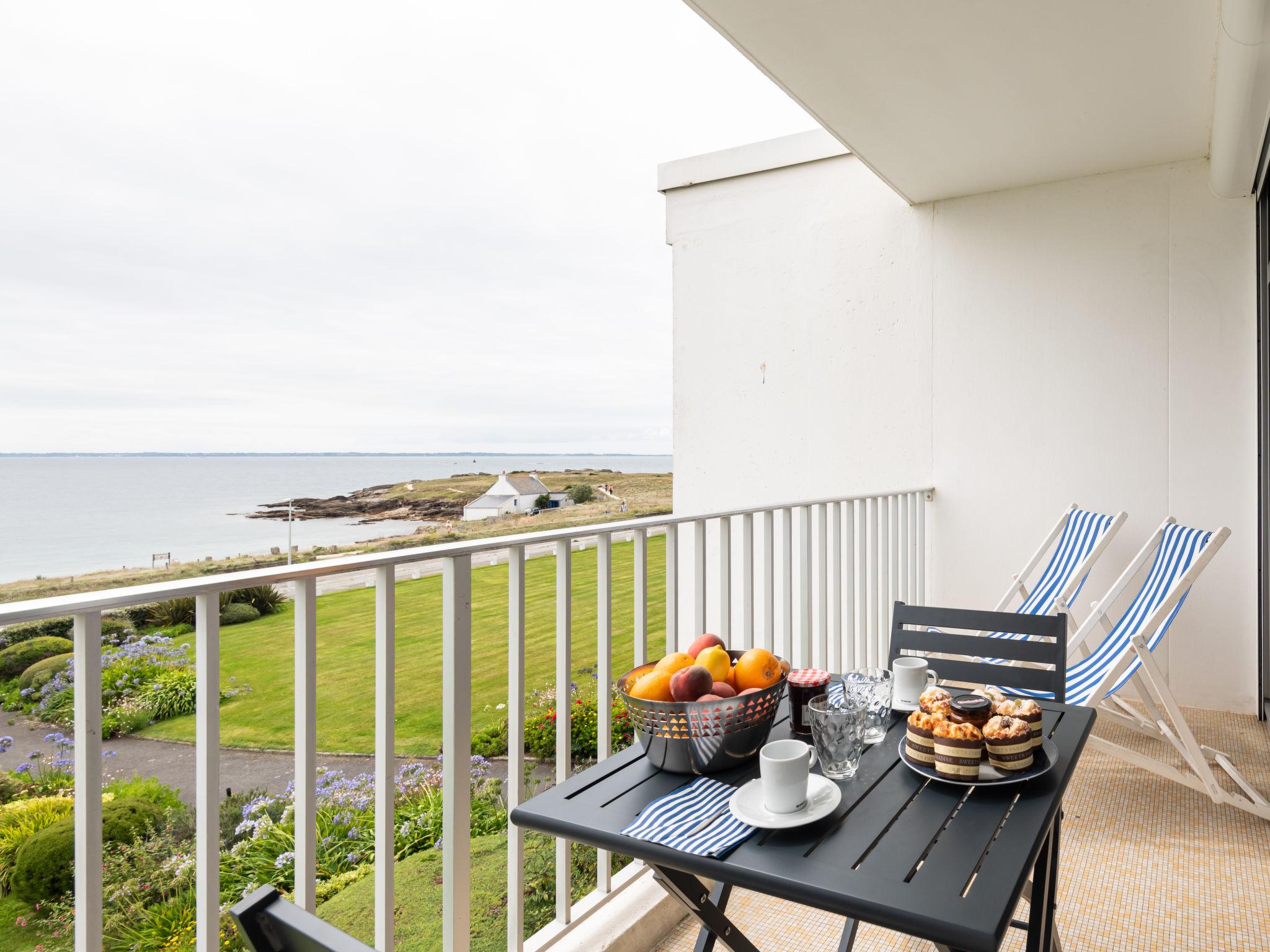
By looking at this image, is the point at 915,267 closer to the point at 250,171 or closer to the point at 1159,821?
the point at 1159,821

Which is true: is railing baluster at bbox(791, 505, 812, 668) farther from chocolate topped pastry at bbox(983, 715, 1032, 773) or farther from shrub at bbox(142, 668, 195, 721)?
shrub at bbox(142, 668, 195, 721)

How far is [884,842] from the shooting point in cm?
94

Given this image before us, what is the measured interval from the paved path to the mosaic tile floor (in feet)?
4.39

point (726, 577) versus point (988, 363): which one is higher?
point (988, 363)

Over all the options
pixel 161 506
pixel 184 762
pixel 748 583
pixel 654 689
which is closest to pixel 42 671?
pixel 184 762

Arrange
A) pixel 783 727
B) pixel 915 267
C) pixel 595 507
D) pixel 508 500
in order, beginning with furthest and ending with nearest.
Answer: pixel 595 507, pixel 508 500, pixel 915 267, pixel 783 727

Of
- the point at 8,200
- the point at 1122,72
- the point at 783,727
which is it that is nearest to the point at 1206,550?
the point at 1122,72

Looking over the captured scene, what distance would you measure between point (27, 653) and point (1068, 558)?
4037 mm

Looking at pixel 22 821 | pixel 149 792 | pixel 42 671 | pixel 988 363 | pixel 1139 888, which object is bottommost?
pixel 149 792

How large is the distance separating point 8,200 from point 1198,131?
67.8 feet

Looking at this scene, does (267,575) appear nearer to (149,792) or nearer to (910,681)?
(910,681)

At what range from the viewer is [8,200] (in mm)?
16203

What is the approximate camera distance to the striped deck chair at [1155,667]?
8.00 feet

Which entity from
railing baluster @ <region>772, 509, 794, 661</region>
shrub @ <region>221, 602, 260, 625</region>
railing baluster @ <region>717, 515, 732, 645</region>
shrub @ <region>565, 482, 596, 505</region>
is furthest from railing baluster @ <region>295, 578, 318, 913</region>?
shrub @ <region>565, 482, 596, 505</region>
